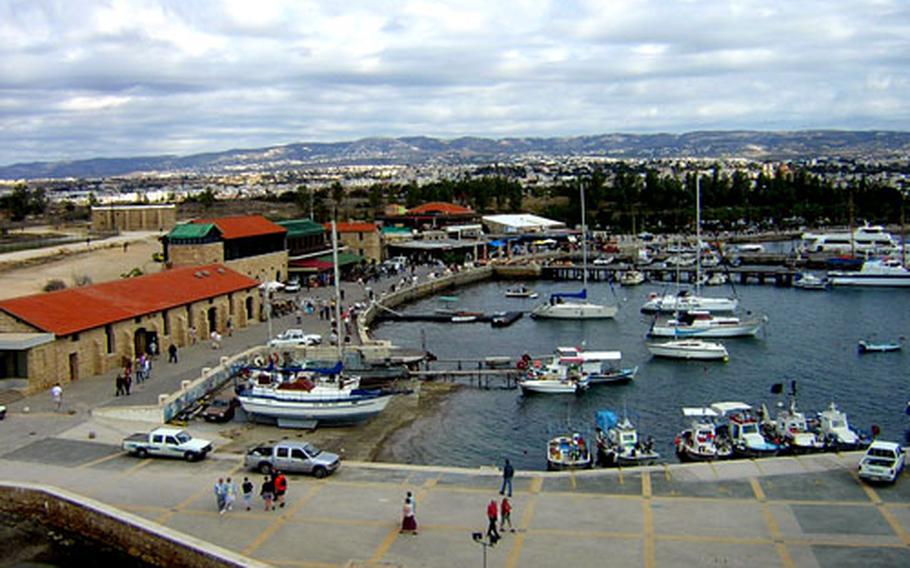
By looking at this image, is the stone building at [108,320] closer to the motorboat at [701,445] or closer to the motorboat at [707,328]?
the motorboat at [701,445]

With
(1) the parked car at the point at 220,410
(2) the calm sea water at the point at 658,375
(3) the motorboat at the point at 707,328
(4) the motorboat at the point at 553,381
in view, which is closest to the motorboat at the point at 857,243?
(2) the calm sea water at the point at 658,375

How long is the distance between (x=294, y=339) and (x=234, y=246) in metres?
19.2

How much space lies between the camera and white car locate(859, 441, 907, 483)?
2842 centimetres

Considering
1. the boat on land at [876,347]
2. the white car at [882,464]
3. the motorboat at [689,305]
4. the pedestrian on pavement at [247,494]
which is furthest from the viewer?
the motorboat at [689,305]

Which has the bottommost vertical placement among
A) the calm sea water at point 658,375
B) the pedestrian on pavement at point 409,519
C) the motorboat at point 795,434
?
the calm sea water at point 658,375

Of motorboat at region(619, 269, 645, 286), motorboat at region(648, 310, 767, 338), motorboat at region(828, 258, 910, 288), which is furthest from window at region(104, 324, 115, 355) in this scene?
motorboat at region(828, 258, 910, 288)

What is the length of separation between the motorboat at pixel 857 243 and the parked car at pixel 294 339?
251 ft

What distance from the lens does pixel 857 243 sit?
11538 centimetres

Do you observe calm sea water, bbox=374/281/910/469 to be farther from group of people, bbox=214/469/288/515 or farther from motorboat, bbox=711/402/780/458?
group of people, bbox=214/469/288/515

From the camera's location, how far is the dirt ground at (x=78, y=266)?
64.0 metres

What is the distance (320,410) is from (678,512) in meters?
17.9

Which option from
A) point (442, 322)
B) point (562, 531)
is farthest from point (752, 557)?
point (442, 322)

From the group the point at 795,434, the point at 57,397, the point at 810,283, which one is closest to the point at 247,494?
the point at 57,397

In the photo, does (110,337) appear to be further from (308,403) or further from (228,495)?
(228,495)
